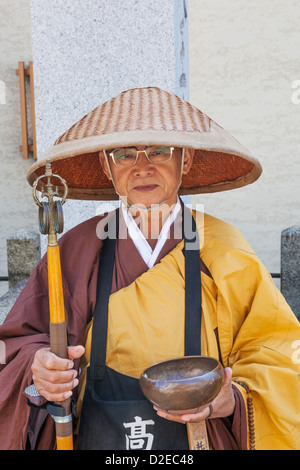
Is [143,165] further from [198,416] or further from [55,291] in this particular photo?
[198,416]

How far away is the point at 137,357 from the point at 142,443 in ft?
0.87

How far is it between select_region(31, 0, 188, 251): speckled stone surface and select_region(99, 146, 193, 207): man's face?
986 mm

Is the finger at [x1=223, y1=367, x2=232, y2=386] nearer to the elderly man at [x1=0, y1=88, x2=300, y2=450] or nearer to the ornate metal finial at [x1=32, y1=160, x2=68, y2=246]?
the elderly man at [x1=0, y1=88, x2=300, y2=450]

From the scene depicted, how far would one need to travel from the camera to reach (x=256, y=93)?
661cm

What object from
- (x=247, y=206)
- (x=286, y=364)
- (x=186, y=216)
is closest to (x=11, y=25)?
(x=247, y=206)

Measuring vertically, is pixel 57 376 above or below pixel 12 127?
below

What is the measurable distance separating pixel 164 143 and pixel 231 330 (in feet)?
2.21

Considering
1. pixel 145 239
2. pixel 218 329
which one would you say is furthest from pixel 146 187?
pixel 218 329

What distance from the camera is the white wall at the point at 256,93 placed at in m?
6.45

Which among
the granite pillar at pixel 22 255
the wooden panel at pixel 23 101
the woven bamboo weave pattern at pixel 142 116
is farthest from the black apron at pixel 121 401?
the wooden panel at pixel 23 101

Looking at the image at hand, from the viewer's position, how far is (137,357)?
155 cm

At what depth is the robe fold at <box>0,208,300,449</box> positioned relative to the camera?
1.49 metres

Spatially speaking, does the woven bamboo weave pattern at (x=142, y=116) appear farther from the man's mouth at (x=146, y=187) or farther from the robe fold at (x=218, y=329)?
the robe fold at (x=218, y=329)

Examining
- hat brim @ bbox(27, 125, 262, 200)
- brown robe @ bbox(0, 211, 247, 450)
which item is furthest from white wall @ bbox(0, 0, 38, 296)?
brown robe @ bbox(0, 211, 247, 450)
